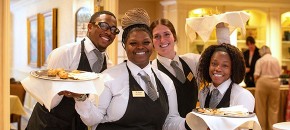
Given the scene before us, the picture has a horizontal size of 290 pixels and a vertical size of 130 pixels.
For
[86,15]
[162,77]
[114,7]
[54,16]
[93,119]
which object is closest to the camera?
[93,119]

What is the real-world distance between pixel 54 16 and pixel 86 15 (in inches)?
80.1

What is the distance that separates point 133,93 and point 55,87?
41 cm

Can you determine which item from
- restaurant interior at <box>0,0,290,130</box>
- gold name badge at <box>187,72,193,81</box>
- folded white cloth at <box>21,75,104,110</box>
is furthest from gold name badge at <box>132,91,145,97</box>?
restaurant interior at <box>0,0,290,130</box>

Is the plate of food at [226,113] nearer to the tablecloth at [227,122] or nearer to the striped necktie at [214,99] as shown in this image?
the tablecloth at [227,122]

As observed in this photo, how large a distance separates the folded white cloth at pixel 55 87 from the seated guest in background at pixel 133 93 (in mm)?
96

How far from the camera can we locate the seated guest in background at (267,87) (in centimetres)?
651

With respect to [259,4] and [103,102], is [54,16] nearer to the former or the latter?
[259,4]

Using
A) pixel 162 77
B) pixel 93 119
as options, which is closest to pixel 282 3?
pixel 162 77

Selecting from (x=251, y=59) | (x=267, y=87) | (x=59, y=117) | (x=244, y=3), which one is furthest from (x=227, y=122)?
(x=244, y=3)

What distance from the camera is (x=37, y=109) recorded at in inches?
91.4

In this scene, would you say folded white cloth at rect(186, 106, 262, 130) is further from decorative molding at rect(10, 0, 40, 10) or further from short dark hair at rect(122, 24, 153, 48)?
decorative molding at rect(10, 0, 40, 10)

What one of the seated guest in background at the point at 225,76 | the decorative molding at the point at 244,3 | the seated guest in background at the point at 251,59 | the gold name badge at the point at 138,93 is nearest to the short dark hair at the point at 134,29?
the gold name badge at the point at 138,93

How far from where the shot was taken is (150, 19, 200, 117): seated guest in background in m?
2.62

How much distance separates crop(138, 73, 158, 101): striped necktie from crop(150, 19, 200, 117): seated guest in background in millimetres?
496
